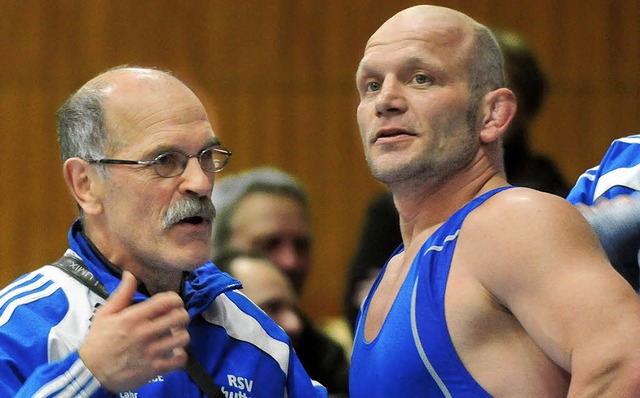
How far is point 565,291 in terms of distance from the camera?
8.00ft

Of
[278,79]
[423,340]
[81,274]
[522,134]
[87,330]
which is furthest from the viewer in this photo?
[278,79]

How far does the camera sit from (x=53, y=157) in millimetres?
7605

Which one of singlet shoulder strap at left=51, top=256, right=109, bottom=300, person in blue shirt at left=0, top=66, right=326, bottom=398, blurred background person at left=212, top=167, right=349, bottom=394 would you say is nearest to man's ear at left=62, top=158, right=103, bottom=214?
person in blue shirt at left=0, top=66, right=326, bottom=398

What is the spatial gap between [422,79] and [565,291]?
829 mm

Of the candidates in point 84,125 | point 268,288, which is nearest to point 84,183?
point 84,125

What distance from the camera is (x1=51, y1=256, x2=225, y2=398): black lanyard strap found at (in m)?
2.95

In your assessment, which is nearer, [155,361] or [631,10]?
[155,361]

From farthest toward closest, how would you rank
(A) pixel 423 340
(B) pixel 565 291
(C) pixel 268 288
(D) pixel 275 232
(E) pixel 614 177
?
(D) pixel 275 232, (C) pixel 268 288, (E) pixel 614 177, (A) pixel 423 340, (B) pixel 565 291

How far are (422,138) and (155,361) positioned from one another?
37.2 inches

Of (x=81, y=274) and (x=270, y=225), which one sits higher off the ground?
(x=81, y=274)

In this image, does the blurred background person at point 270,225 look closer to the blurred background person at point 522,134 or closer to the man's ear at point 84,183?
the blurred background person at point 522,134

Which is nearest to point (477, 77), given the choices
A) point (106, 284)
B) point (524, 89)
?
point (106, 284)

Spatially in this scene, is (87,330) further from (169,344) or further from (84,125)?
(84,125)

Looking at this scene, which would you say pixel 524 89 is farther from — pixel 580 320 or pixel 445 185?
pixel 580 320
